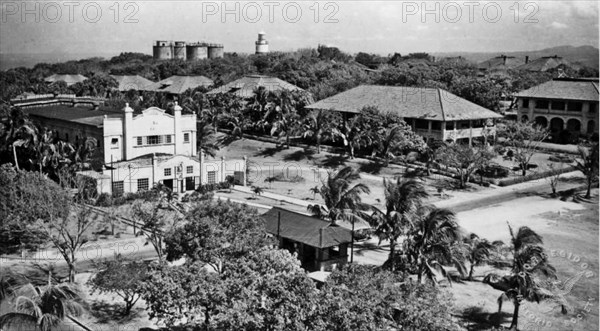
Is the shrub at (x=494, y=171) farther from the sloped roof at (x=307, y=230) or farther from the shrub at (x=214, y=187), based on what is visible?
the sloped roof at (x=307, y=230)

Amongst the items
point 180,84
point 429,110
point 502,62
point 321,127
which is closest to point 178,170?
point 321,127

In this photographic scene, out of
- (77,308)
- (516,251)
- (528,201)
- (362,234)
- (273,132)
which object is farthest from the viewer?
(273,132)

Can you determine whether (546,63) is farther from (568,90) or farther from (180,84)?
(180,84)

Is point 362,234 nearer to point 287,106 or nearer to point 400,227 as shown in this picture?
point 400,227

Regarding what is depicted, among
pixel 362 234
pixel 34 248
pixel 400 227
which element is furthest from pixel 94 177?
pixel 400 227

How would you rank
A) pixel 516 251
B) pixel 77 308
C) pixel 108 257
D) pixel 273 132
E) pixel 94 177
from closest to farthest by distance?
1. pixel 77 308
2. pixel 516 251
3. pixel 108 257
4. pixel 94 177
5. pixel 273 132

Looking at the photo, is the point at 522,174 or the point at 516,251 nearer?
the point at 516,251
